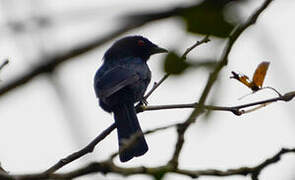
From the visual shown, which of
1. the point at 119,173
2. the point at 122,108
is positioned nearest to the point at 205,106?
the point at 119,173

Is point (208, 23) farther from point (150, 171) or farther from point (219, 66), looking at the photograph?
point (150, 171)

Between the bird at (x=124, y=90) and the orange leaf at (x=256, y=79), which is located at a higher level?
the orange leaf at (x=256, y=79)

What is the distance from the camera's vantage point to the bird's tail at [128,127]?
529cm

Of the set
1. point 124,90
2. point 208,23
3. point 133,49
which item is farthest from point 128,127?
point 208,23

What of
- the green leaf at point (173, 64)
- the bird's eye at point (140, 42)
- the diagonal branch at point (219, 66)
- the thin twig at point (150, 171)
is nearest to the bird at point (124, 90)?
the bird's eye at point (140, 42)

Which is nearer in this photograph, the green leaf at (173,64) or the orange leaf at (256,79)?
the green leaf at (173,64)

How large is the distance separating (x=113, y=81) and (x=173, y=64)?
14.6 feet

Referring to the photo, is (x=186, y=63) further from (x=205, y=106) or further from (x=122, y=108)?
(x=122, y=108)

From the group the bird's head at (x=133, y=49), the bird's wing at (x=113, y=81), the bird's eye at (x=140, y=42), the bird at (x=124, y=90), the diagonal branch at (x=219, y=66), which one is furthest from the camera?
the bird's eye at (x=140, y=42)

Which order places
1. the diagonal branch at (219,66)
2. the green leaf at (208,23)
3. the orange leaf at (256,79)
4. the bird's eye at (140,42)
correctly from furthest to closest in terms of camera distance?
1. the bird's eye at (140,42)
2. the orange leaf at (256,79)
3. the diagonal branch at (219,66)
4. the green leaf at (208,23)

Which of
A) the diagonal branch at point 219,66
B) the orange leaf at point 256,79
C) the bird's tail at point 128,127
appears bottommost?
the bird's tail at point 128,127

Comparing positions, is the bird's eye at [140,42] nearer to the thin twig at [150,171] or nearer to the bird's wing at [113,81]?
the bird's wing at [113,81]

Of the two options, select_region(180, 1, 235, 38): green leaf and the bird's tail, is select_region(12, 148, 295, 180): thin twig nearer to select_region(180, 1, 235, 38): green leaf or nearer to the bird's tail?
select_region(180, 1, 235, 38): green leaf

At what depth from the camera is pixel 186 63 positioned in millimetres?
1721
